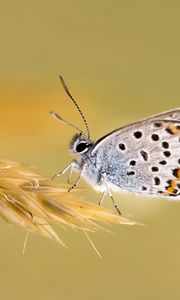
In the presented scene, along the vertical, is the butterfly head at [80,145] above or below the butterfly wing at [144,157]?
above

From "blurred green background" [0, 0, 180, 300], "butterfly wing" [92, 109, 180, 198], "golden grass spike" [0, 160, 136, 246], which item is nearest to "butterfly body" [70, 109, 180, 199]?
"butterfly wing" [92, 109, 180, 198]

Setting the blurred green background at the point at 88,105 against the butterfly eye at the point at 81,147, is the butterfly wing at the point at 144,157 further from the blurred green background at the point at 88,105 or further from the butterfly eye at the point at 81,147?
the blurred green background at the point at 88,105

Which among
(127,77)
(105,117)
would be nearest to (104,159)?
(105,117)

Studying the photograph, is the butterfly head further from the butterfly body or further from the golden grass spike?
the golden grass spike

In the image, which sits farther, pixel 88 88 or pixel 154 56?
pixel 154 56

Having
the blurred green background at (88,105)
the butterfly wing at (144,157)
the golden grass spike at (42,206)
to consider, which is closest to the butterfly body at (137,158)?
the butterfly wing at (144,157)

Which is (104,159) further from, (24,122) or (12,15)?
(12,15)

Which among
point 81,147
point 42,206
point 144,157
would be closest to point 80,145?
point 81,147

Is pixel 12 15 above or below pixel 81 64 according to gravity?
above
